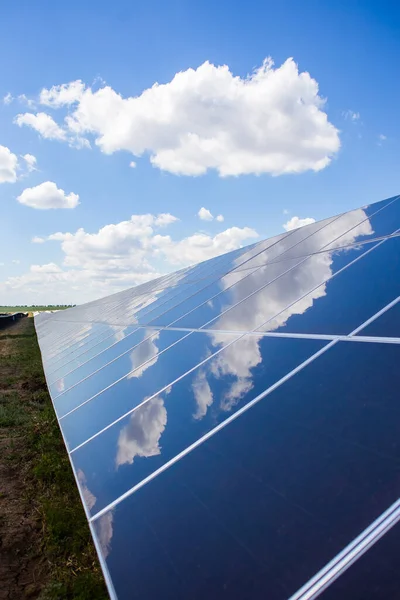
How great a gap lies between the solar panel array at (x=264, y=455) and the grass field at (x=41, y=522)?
1.69 metres

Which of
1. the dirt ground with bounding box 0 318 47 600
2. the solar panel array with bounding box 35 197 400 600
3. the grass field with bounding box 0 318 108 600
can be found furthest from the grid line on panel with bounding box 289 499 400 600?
the dirt ground with bounding box 0 318 47 600

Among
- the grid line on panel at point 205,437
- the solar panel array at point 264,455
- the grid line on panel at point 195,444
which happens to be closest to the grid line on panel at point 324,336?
the solar panel array at point 264,455

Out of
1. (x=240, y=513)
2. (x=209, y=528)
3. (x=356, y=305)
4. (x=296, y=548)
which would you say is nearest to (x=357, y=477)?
(x=296, y=548)

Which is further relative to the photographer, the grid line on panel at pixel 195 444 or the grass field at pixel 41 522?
the grass field at pixel 41 522

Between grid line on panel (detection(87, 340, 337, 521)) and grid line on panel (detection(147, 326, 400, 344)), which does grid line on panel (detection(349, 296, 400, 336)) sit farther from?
grid line on panel (detection(87, 340, 337, 521))

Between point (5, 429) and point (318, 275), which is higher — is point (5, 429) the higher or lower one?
the lower one

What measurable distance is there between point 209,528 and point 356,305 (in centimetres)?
303

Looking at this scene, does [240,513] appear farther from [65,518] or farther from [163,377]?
[65,518]

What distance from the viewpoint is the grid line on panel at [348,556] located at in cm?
195

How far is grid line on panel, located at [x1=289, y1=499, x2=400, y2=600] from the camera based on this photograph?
1945mm

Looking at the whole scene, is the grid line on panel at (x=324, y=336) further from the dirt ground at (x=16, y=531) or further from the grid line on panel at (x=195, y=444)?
the dirt ground at (x=16, y=531)

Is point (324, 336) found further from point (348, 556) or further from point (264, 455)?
point (348, 556)

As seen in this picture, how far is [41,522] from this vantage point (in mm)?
7055

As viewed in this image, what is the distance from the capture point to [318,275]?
6.88 metres
